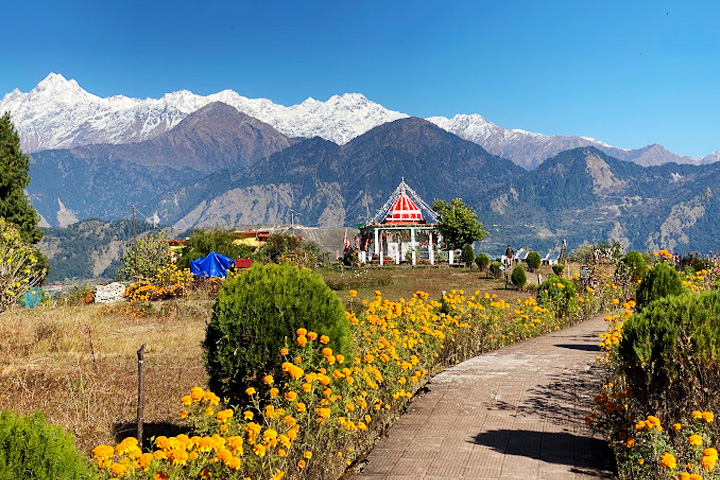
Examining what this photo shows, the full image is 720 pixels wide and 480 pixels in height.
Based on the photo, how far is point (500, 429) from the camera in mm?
5352

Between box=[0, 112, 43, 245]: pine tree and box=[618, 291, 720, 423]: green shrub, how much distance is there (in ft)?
82.9

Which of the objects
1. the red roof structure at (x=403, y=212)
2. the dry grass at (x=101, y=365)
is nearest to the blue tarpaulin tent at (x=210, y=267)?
the dry grass at (x=101, y=365)

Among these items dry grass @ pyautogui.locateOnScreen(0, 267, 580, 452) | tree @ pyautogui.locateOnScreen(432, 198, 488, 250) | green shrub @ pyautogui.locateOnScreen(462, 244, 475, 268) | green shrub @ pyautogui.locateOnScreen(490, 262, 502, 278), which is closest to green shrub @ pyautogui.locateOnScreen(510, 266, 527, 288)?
green shrub @ pyautogui.locateOnScreen(490, 262, 502, 278)

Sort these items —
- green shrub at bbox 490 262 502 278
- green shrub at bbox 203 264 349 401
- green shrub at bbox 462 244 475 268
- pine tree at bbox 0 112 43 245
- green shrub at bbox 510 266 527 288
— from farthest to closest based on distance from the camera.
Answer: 1. green shrub at bbox 462 244 475 268
2. green shrub at bbox 490 262 502 278
3. pine tree at bbox 0 112 43 245
4. green shrub at bbox 510 266 527 288
5. green shrub at bbox 203 264 349 401

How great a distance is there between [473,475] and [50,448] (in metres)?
2.86

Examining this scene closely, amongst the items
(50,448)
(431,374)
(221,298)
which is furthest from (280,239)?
(50,448)

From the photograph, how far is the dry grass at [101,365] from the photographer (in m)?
6.74

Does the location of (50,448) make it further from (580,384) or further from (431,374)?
(431,374)

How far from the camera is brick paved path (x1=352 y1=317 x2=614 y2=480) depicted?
14.5 ft

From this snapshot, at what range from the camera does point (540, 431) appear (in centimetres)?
530

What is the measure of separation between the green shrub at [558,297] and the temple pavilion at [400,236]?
1209 inches

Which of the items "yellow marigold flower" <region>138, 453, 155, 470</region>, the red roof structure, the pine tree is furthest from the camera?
the red roof structure

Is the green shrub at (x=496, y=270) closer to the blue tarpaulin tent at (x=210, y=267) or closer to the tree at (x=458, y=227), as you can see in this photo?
the tree at (x=458, y=227)

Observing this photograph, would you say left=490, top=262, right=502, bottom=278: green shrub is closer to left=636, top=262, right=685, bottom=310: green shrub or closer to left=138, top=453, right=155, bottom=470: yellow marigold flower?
left=636, top=262, right=685, bottom=310: green shrub
